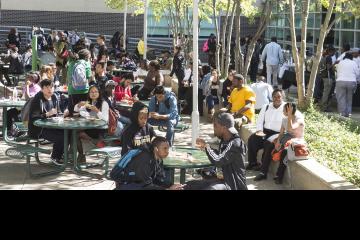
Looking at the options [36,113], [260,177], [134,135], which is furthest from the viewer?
[36,113]

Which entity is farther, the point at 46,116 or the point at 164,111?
the point at 164,111

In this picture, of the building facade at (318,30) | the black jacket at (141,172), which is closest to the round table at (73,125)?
the black jacket at (141,172)

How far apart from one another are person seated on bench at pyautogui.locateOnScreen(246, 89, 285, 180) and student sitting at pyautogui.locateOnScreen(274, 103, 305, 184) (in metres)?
0.33

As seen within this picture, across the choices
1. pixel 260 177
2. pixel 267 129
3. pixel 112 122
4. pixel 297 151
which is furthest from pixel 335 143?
pixel 112 122

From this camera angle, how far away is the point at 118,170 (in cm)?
704

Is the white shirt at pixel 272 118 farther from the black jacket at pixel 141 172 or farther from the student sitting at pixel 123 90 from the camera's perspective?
the student sitting at pixel 123 90

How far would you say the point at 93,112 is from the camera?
11.0 meters

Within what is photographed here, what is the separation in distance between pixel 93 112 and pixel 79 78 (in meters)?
2.14

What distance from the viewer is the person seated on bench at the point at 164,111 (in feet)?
37.4

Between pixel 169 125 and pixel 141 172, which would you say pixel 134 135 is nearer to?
pixel 141 172

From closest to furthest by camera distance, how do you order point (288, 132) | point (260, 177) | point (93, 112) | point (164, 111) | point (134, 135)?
point (134, 135), point (288, 132), point (260, 177), point (93, 112), point (164, 111)

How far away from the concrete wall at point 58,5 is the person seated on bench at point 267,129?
2925cm
